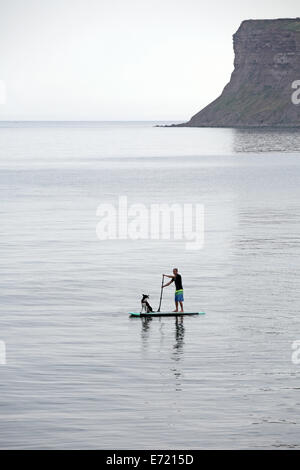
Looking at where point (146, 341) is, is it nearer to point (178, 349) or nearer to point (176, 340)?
point (176, 340)

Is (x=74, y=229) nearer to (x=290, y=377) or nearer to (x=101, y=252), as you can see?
(x=101, y=252)

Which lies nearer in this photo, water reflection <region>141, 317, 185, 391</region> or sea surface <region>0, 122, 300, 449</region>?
sea surface <region>0, 122, 300, 449</region>

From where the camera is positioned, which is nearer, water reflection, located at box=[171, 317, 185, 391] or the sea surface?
the sea surface

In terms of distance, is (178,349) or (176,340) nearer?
(178,349)

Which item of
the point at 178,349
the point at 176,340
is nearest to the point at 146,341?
the point at 176,340

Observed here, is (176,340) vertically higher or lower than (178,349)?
higher

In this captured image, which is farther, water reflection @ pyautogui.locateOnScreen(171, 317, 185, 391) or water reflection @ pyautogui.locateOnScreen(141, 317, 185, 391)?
water reflection @ pyautogui.locateOnScreen(141, 317, 185, 391)

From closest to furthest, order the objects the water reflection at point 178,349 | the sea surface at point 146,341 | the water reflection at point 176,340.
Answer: the sea surface at point 146,341 → the water reflection at point 178,349 → the water reflection at point 176,340

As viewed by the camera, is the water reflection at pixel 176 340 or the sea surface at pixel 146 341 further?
the water reflection at pixel 176 340

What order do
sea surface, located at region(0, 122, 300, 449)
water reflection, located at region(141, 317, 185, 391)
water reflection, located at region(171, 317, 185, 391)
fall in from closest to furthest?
sea surface, located at region(0, 122, 300, 449)
water reflection, located at region(171, 317, 185, 391)
water reflection, located at region(141, 317, 185, 391)

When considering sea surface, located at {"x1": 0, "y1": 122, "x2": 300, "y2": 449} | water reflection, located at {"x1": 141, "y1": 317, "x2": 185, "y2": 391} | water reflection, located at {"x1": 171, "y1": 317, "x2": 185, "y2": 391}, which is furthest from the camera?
water reflection, located at {"x1": 141, "y1": 317, "x2": 185, "y2": 391}

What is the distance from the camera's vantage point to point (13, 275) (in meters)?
53.1

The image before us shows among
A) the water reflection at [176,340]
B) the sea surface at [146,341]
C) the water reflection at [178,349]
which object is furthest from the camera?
the water reflection at [176,340]

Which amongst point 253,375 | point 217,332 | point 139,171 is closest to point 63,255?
point 217,332
